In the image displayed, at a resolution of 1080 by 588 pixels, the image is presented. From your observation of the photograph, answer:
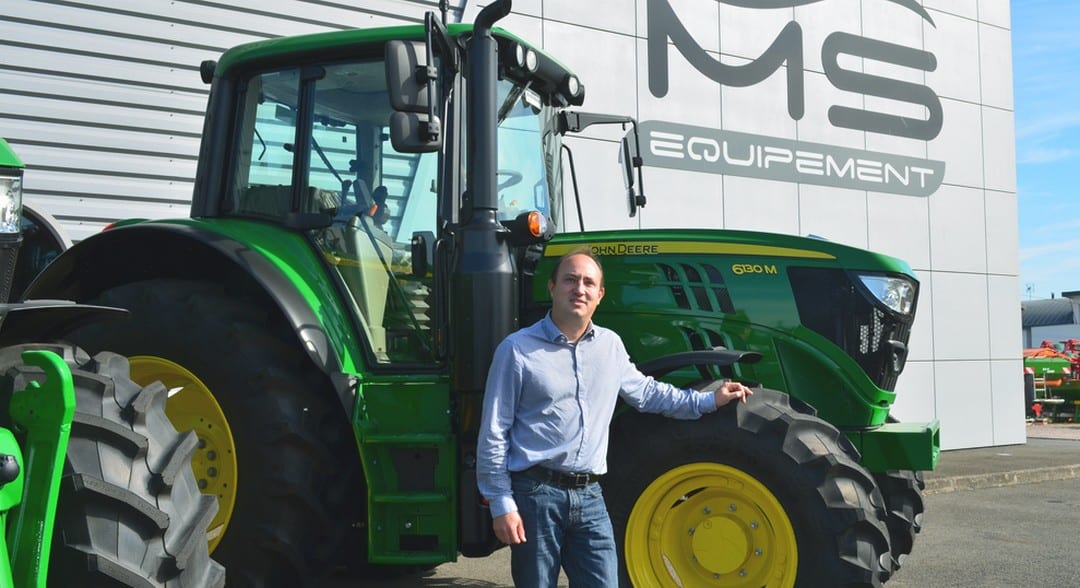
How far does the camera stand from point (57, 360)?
8.36 ft

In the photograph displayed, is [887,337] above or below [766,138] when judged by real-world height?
below

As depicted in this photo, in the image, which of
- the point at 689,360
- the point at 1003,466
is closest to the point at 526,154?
the point at 689,360

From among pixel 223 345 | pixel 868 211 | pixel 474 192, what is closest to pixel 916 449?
pixel 474 192

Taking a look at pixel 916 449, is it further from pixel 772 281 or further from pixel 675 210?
pixel 675 210

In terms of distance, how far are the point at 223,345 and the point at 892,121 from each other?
10.5m

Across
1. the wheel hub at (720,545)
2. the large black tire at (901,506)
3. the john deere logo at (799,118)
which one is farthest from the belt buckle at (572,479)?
the john deere logo at (799,118)

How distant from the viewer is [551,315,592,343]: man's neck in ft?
10.9

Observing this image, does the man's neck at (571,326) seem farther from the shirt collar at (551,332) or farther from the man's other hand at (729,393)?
the man's other hand at (729,393)

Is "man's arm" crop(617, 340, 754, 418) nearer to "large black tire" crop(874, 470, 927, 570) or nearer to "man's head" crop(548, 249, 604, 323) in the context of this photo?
"man's head" crop(548, 249, 604, 323)

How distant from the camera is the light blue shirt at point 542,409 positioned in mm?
3199

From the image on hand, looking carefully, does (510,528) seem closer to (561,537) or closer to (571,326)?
(561,537)

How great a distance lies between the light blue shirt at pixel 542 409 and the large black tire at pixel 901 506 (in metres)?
1.99

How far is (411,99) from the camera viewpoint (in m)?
4.06

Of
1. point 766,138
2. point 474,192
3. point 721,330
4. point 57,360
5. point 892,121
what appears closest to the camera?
point 57,360
